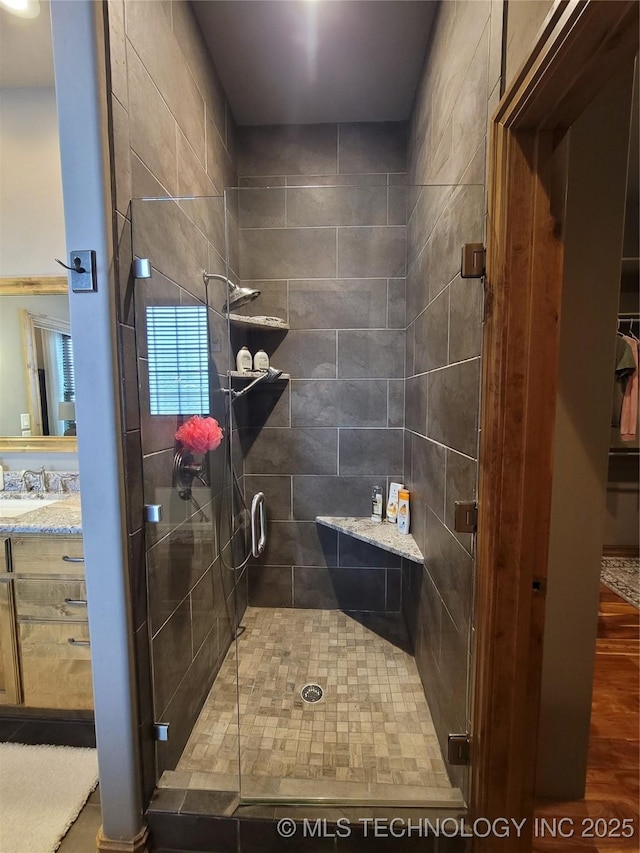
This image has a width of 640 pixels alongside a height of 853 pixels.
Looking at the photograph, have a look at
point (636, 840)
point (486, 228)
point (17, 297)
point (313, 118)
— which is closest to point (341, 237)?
point (313, 118)

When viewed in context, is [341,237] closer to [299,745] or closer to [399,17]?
[399,17]

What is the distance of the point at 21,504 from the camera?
1931mm

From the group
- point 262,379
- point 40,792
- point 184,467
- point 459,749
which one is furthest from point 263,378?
point 40,792

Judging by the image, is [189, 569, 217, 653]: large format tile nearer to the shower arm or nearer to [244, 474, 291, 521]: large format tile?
[244, 474, 291, 521]: large format tile

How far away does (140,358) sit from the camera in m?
1.20

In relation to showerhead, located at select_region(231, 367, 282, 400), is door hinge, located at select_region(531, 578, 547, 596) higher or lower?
lower

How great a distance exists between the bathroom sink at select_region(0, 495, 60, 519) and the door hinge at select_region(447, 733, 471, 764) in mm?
2065

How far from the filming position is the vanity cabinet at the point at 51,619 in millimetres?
1606

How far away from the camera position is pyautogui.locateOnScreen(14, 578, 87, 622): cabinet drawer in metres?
1.61

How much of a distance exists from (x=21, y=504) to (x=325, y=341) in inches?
76.3

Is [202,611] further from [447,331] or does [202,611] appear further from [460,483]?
[447,331]

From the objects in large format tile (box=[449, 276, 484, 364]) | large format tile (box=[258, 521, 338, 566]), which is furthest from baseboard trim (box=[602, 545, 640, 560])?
large format tile (box=[449, 276, 484, 364])

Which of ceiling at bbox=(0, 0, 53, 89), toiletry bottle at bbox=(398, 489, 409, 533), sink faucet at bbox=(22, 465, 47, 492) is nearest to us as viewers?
ceiling at bbox=(0, 0, 53, 89)

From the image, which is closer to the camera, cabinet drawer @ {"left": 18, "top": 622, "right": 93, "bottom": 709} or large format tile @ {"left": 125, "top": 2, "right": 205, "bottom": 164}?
large format tile @ {"left": 125, "top": 2, "right": 205, "bottom": 164}
